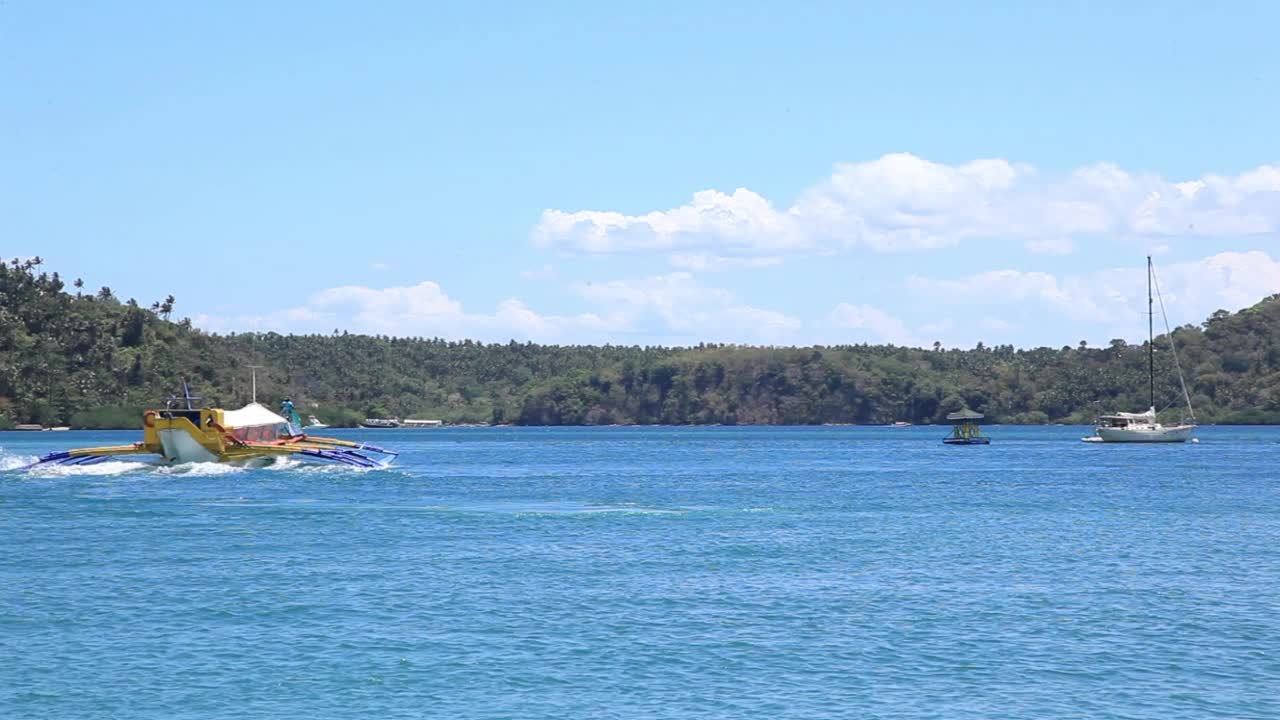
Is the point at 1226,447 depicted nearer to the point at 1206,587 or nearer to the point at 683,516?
the point at 683,516

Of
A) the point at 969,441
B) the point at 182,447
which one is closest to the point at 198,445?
the point at 182,447

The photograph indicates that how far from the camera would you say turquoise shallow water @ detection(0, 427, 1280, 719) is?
26734 mm

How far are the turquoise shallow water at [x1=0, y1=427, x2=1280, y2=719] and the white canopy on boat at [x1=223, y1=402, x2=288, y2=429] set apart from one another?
2627 centimetres

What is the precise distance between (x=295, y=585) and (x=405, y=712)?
50.5 feet

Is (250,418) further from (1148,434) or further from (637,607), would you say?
(1148,434)

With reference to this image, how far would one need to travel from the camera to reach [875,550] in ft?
161

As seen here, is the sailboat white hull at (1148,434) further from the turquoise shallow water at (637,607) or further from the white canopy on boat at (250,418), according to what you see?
the white canopy on boat at (250,418)

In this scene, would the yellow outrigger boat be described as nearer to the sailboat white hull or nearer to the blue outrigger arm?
the blue outrigger arm

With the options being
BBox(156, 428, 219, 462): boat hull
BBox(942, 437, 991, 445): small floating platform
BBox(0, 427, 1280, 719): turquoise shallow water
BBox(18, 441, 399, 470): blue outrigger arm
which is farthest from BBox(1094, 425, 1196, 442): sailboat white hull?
BBox(156, 428, 219, 462): boat hull

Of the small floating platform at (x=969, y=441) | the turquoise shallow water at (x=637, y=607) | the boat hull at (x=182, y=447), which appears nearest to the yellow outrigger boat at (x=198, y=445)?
the boat hull at (x=182, y=447)

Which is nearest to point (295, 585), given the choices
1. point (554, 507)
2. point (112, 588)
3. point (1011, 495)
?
point (112, 588)

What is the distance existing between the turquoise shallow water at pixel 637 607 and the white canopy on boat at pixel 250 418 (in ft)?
86.2

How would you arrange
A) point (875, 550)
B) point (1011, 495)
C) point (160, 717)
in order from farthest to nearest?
point (1011, 495), point (875, 550), point (160, 717)

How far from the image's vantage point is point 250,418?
338 ft
